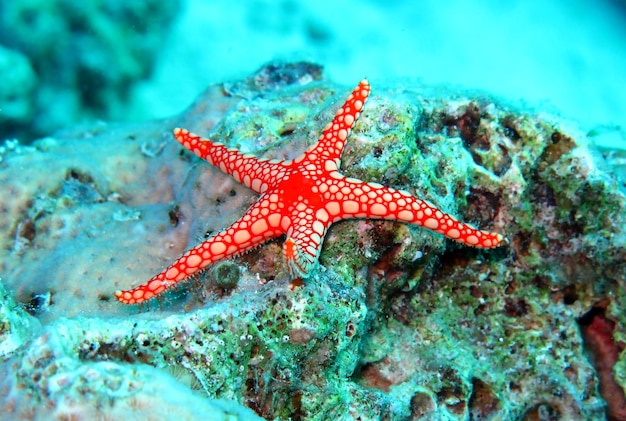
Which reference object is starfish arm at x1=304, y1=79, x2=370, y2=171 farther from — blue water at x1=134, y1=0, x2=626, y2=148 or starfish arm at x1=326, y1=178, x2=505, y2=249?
blue water at x1=134, y1=0, x2=626, y2=148

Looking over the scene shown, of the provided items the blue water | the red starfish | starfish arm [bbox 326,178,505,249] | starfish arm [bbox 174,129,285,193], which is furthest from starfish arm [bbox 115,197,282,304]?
the blue water

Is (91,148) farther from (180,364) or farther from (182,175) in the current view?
(180,364)

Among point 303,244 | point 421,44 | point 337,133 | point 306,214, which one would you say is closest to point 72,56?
point 421,44

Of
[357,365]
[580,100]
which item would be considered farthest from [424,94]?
[580,100]

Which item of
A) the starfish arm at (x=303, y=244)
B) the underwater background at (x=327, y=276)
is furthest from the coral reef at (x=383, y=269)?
the starfish arm at (x=303, y=244)

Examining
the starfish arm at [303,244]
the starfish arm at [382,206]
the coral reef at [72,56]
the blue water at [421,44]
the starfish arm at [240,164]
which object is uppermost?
the blue water at [421,44]

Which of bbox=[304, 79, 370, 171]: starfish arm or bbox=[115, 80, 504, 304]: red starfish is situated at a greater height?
bbox=[304, 79, 370, 171]: starfish arm

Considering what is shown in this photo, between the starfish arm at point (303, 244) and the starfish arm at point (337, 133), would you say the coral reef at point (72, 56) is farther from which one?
the starfish arm at point (303, 244)
